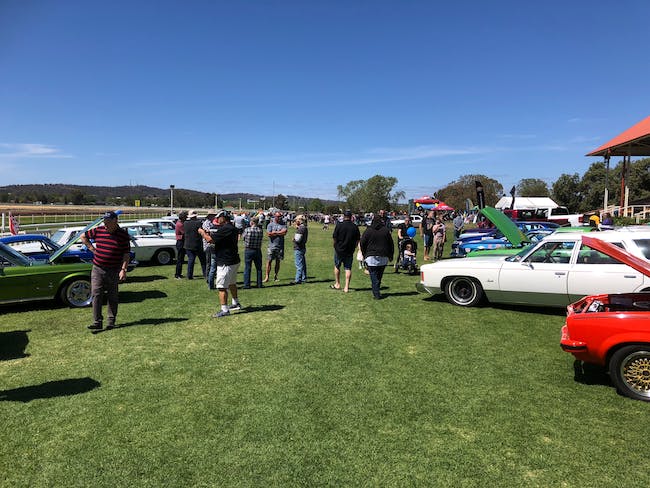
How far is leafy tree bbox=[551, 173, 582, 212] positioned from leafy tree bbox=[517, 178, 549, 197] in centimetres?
1492

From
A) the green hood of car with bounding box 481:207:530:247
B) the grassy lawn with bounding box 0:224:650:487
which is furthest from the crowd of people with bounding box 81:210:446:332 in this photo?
the green hood of car with bounding box 481:207:530:247

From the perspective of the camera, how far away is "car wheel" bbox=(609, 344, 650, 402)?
4230 mm

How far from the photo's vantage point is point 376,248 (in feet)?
28.6

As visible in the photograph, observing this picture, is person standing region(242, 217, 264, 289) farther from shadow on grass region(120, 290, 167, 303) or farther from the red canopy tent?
the red canopy tent

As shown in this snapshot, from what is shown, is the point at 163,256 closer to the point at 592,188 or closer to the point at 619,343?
the point at 619,343

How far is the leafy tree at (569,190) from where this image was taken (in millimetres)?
72438

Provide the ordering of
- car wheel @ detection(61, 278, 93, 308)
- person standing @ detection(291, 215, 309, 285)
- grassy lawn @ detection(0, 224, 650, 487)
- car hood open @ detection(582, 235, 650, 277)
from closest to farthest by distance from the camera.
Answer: grassy lawn @ detection(0, 224, 650, 487) < car hood open @ detection(582, 235, 650, 277) < car wheel @ detection(61, 278, 93, 308) < person standing @ detection(291, 215, 309, 285)

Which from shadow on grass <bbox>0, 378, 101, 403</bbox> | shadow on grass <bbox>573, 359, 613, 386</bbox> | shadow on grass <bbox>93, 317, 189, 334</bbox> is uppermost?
shadow on grass <bbox>573, 359, 613, 386</bbox>

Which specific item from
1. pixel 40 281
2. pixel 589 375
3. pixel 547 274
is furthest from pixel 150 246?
pixel 589 375

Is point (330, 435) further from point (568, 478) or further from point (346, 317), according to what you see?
point (346, 317)

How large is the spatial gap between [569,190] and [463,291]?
7623cm

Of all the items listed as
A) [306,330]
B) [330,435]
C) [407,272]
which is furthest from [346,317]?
[407,272]

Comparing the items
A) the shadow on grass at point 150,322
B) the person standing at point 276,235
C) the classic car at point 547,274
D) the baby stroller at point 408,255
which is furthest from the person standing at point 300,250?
the shadow on grass at point 150,322

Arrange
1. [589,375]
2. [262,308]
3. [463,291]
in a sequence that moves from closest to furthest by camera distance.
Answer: [589,375] → [262,308] → [463,291]
